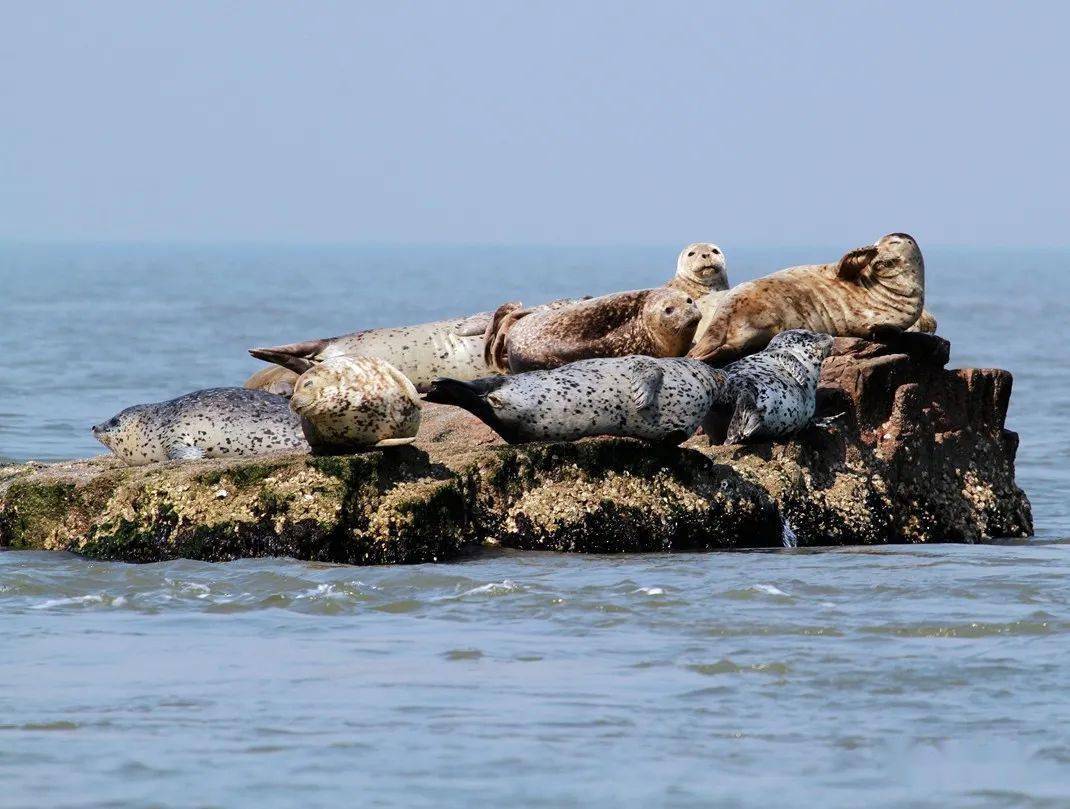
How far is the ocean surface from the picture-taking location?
542cm

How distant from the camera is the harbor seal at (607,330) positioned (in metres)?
10.3

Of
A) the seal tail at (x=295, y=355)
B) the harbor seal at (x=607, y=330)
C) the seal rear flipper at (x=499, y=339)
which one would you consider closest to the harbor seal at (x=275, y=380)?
the seal tail at (x=295, y=355)

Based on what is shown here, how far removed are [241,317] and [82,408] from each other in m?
25.0

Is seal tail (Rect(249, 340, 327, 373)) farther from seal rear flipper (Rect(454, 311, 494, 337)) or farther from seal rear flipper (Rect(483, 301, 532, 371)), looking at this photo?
seal rear flipper (Rect(483, 301, 532, 371))

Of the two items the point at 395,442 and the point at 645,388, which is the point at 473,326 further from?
the point at 395,442

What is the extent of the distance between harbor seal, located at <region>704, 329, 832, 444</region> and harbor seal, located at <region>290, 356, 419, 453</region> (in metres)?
1.62

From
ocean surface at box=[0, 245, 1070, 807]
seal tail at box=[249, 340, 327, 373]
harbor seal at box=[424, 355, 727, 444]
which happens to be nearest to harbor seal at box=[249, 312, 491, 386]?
seal tail at box=[249, 340, 327, 373]

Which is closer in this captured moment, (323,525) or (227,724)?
(227,724)

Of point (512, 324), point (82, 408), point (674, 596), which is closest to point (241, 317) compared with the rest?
point (82, 408)

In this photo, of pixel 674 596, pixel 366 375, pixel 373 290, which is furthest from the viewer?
pixel 373 290

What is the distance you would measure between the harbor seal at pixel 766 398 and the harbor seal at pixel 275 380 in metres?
2.39

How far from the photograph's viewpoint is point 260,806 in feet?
17.0

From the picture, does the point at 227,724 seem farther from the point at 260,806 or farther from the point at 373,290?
the point at 373,290

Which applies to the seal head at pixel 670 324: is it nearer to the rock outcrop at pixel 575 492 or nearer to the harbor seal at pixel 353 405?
the rock outcrop at pixel 575 492
